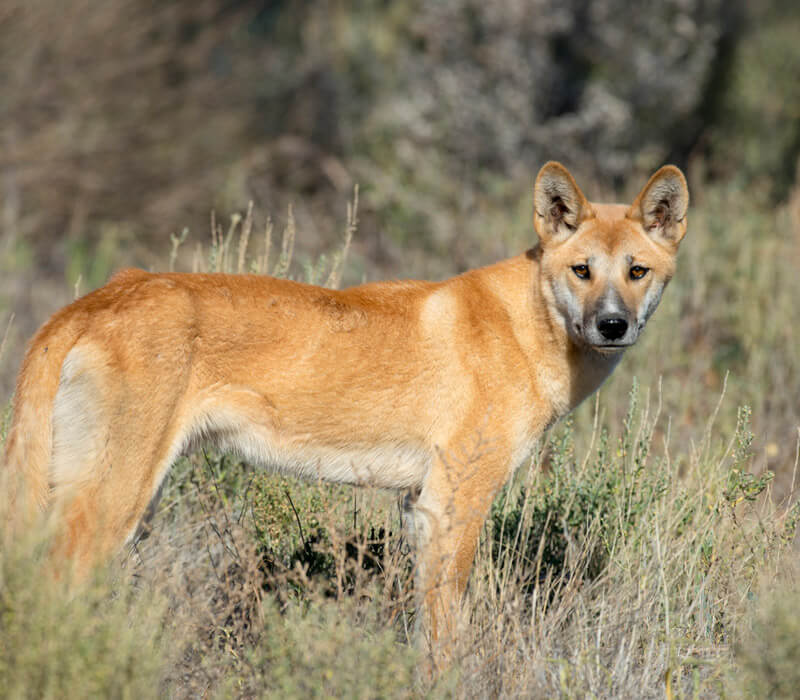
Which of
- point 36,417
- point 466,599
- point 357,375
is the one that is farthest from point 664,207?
point 36,417

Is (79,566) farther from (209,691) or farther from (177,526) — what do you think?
(177,526)

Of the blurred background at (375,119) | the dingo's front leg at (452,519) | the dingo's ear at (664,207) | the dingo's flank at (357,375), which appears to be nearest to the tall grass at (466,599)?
the dingo's front leg at (452,519)

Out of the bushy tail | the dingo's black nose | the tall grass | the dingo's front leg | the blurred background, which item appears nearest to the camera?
the tall grass

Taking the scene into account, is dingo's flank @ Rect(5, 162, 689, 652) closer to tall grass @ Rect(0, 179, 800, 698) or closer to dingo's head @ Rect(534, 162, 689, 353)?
dingo's head @ Rect(534, 162, 689, 353)

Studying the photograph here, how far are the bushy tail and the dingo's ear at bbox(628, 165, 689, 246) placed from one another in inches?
89.8

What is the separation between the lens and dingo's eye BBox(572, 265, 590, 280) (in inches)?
145

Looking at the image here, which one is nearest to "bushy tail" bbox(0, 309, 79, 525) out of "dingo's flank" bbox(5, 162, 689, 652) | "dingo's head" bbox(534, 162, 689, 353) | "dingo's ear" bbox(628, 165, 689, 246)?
"dingo's flank" bbox(5, 162, 689, 652)

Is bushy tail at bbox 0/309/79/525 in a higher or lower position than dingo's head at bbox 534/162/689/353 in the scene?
lower

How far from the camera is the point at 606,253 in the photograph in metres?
3.65

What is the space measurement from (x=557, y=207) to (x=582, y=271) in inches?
A: 12.8

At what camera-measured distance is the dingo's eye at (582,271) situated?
367 centimetres

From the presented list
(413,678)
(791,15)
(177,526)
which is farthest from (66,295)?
(791,15)

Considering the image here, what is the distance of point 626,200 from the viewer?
9.24m

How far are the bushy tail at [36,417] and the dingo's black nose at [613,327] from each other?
189 centimetres
